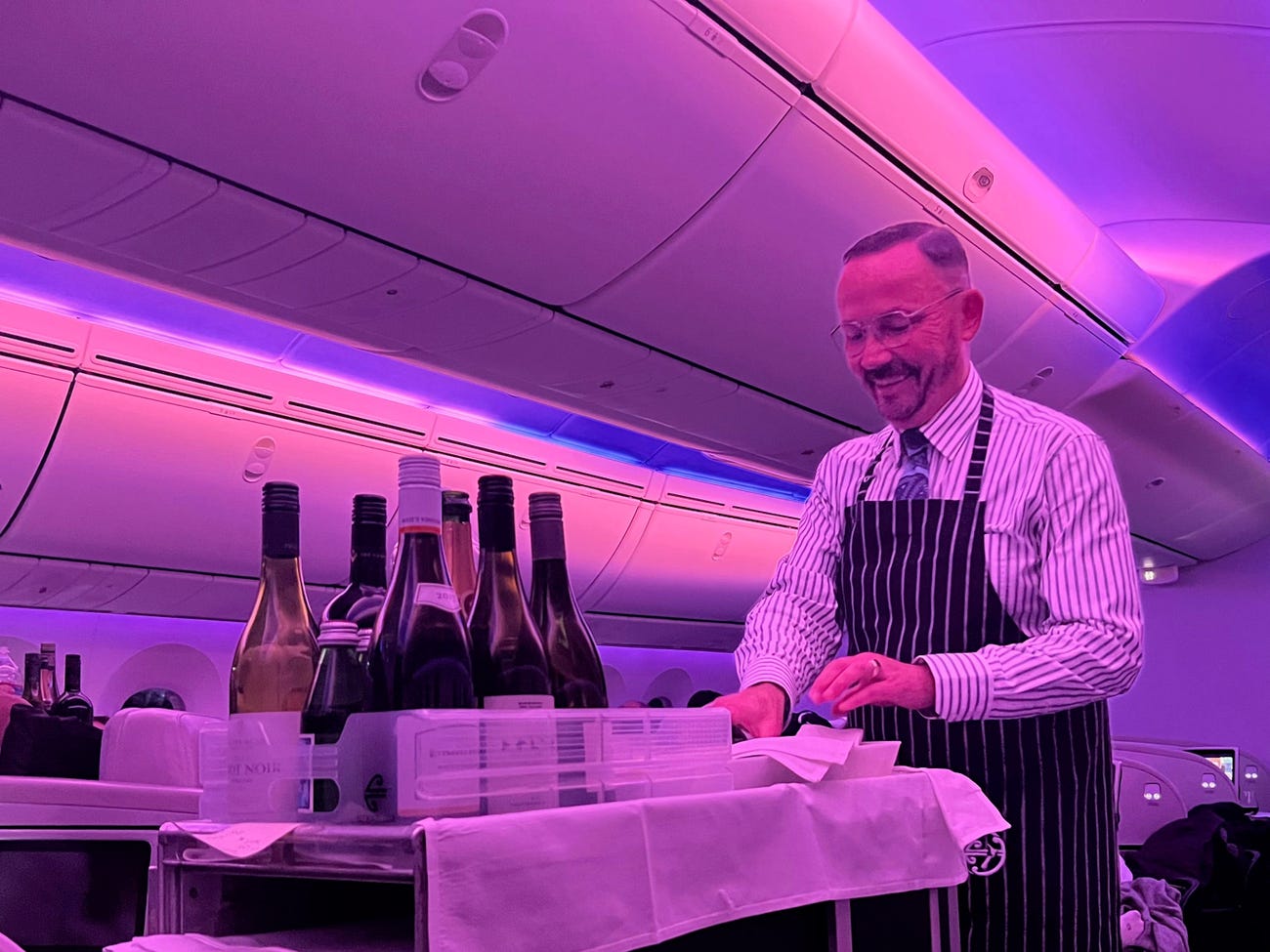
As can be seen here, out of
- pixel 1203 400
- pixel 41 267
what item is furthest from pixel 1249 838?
pixel 41 267

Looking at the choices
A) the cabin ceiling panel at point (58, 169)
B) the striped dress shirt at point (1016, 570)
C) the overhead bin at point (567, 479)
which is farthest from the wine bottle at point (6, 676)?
the striped dress shirt at point (1016, 570)

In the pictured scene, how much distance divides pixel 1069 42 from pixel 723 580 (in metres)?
6.92

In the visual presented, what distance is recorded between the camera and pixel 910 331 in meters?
1.97

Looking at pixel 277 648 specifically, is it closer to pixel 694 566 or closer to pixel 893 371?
pixel 893 371

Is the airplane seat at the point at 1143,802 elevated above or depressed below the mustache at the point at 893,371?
below

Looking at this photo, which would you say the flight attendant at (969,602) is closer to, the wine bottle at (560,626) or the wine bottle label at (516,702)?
the wine bottle at (560,626)

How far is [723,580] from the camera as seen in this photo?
11.5m

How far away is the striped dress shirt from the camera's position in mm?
1725

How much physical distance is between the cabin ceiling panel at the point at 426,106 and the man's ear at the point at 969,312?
1506 mm

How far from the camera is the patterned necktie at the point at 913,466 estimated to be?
2.02 meters

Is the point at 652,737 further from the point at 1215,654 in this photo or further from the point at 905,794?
Result: the point at 1215,654

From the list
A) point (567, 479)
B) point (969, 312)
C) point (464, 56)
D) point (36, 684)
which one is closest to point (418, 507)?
point (969, 312)

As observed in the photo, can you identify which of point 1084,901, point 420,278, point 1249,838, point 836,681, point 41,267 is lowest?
point 1249,838

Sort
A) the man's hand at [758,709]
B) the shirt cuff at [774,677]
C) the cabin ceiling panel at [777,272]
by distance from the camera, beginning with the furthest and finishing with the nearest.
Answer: the cabin ceiling panel at [777,272] → the shirt cuff at [774,677] → the man's hand at [758,709]
